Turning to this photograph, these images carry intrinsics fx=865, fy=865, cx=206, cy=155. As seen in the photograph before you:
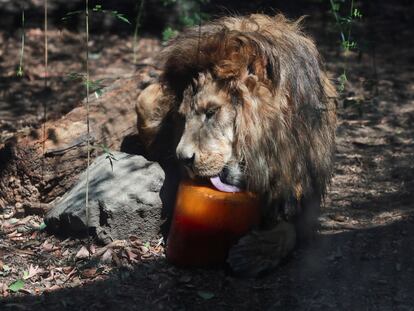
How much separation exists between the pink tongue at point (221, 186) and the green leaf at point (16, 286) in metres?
1.18

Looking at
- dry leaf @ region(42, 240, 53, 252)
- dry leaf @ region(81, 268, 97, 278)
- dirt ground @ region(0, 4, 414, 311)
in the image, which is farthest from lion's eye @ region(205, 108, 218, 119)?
dry leaf @ region(42, 240, 53, 252)

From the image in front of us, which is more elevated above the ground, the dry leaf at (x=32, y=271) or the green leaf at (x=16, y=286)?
the dry leaf at (x=32, y=271)

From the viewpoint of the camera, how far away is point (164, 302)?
177 inches

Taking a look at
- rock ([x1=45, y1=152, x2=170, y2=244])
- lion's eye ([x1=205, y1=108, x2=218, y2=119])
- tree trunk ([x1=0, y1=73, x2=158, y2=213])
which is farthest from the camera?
tree trunk ([x1=0, y1=73, x2=158, y2=213])

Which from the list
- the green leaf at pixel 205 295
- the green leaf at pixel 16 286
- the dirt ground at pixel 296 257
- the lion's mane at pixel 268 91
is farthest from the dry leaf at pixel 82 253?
the lion's mane at pixel 268 91

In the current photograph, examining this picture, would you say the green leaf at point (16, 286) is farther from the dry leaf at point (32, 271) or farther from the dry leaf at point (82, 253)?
the dry leaf at point (82, 253)

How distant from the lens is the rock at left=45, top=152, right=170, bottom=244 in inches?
199

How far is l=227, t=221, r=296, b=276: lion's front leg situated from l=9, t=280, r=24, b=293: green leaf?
113 centimetres

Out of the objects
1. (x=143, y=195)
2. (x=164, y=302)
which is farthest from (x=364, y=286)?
(x=143, y=195)

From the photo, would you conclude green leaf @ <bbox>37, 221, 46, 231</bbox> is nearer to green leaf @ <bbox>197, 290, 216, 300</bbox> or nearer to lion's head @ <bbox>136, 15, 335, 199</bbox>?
lion's head @ <bbox>136, 15, 335, 199</bbox>

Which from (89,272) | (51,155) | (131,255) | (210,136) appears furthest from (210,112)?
(51,155)

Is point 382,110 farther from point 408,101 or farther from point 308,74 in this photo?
point 308,74

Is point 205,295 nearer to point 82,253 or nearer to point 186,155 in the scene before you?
point 186,155

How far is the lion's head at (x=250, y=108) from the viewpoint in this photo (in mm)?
4699
